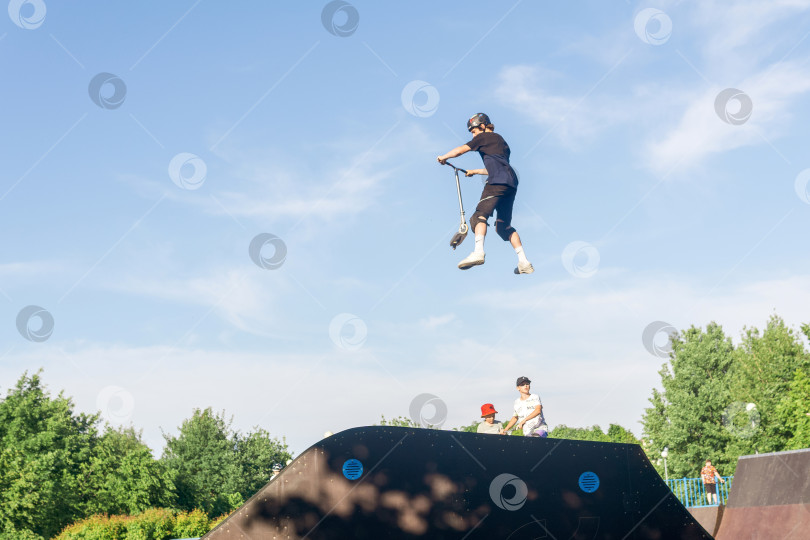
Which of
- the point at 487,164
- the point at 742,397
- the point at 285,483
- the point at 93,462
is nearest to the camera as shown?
the point at 285,483

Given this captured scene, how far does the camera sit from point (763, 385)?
52.5 metres

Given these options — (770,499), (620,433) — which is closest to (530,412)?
(770,499)

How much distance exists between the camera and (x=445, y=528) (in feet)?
20.2

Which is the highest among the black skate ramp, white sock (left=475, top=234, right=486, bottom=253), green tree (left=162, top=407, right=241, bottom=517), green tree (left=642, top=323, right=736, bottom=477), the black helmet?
green tree (left=642, top=323, right=736, bottom=477)

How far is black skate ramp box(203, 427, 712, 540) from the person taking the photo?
5805mm

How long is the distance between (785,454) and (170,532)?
59.7 ft

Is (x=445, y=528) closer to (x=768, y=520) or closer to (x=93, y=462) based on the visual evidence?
(x=768, y=520)

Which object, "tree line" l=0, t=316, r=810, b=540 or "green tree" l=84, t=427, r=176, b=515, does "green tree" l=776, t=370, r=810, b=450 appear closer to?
"tree line" l=0, t=316, r=810, b=540

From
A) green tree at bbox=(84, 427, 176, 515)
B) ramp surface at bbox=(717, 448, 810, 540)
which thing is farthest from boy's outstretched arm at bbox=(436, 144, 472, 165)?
green tree at bbox=(84, 427, 176, 515)

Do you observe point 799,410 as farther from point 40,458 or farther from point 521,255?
point 40,458

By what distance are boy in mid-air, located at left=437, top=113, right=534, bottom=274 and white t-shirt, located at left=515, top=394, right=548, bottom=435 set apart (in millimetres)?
1752

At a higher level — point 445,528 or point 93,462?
point 93,462

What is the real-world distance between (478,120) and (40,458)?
34.0 meters

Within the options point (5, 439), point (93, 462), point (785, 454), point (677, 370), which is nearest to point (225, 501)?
point (93, 462)
